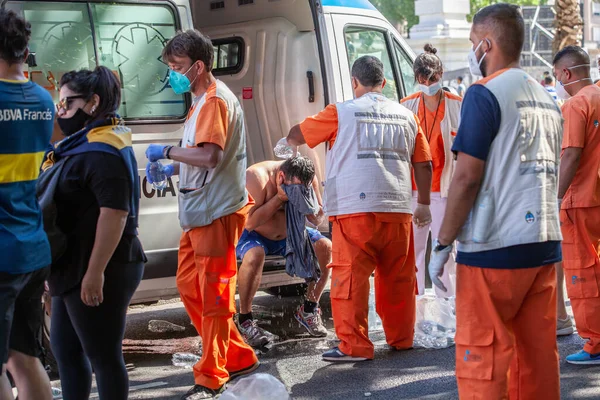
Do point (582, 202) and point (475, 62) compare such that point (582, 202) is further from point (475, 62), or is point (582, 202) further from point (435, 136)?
point (475, 62)

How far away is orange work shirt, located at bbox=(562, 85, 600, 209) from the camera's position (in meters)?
5.60

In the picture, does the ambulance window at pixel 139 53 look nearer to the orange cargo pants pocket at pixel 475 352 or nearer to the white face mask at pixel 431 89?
the white face mask at pixel 431 89

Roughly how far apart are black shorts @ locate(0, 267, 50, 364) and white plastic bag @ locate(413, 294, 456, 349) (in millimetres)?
3180

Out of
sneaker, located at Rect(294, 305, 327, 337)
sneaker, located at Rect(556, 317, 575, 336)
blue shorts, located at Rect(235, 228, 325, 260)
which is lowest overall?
sneaker, located at Rect(556, 317, 575, 336)

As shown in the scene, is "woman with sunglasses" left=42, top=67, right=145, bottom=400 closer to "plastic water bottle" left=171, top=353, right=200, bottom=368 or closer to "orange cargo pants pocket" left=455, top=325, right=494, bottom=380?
"orange cargo pants pocket" left=455, top=325, right=494, bottom=380

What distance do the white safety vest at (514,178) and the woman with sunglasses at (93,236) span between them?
139 centimetres

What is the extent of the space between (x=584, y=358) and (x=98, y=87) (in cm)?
336

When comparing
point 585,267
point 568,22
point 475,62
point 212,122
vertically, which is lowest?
point 585,267

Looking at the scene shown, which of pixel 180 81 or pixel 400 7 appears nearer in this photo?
pixel 180 81

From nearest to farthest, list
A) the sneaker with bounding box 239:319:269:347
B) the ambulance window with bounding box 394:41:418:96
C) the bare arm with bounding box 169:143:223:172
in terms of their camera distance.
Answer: the bare arm with bounding box 169:143:223:172 → the sneaker with bounding box 239:319:269:347 → the ambulance window with bounding box 394:41:418:96

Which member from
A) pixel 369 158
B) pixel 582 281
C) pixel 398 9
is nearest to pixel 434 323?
pixel 582 281

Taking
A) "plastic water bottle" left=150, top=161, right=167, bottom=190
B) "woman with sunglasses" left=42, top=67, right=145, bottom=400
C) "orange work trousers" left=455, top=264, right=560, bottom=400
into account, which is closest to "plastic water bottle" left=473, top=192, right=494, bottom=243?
"orange work trousers" left=455, top=264, right=560, bottom=400

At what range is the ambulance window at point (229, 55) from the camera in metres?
7.79

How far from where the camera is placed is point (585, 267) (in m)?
5.77
